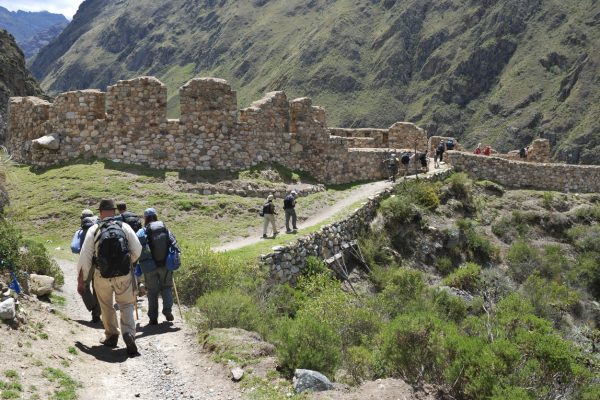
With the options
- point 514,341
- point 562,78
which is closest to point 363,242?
point 514,341

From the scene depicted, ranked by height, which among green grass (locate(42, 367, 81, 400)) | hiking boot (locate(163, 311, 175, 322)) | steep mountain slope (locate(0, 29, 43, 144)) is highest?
steep mountain slope (locate(0, 29, 43, 144))

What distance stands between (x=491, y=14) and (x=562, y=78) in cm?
3265

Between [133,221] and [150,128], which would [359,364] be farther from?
[150,128]

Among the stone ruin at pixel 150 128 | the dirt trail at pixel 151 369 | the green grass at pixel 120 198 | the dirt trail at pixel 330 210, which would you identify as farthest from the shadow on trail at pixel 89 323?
the stone ruin at pixel 150 128

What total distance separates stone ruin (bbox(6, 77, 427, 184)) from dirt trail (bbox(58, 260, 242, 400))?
37.8ft

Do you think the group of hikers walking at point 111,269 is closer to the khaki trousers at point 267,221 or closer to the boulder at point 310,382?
the boulder at point 310,382

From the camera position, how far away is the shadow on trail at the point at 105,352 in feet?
30.2

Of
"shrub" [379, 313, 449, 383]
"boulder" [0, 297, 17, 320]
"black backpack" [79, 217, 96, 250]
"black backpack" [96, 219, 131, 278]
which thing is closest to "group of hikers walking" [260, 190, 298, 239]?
"black backpack" [79, 217, 96, 250]

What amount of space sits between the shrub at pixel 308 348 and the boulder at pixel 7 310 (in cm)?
376

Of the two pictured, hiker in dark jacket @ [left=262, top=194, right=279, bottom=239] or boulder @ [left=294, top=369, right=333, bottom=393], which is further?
hiker in dark jacket @ [left=262, top=194, right=279, bottom=239]

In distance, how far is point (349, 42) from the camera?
154250 millimetres

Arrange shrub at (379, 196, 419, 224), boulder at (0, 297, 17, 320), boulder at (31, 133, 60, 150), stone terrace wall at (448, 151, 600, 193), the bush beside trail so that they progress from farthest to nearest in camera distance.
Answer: stone terrace wall at (448, 151, 600, 193) < shrub at (379, 196, 419, 224) < boulder at (31, 133, 60, 150) < the bush beside trail < boulder at (0, 297, 17, 320)

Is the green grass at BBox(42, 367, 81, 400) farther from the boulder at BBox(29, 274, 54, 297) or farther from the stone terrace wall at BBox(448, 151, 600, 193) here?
the stone terrace wall at BBox(448, 151, 600, 193)

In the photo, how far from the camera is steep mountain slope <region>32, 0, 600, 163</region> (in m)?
113
